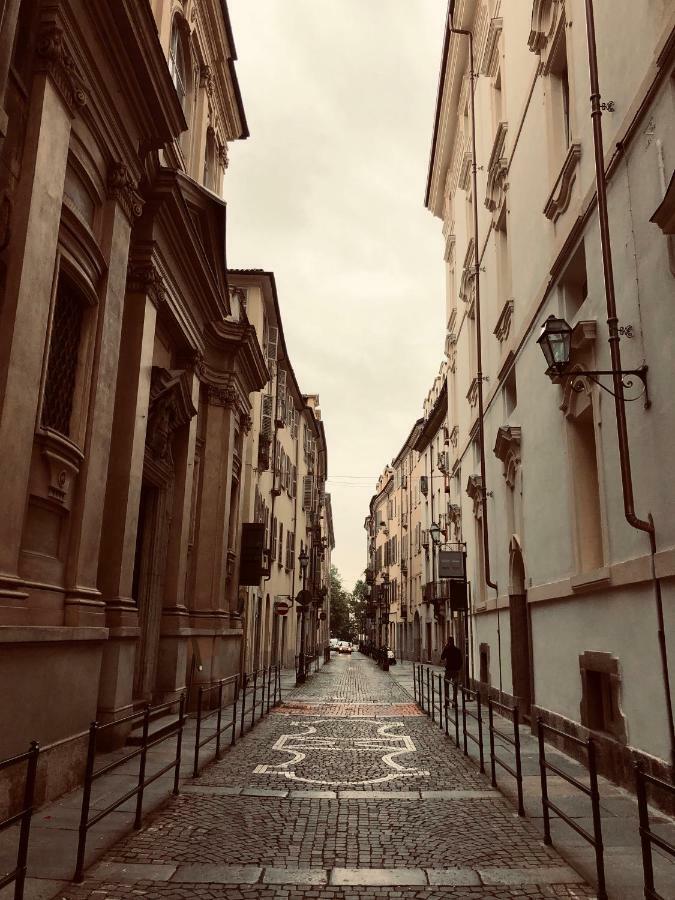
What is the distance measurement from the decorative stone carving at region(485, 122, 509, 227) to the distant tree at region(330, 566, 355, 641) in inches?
3685

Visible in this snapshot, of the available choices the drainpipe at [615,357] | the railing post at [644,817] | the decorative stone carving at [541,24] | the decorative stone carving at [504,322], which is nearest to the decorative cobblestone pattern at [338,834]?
the railing post at [644,817]

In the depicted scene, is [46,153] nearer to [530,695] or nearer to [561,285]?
[561,285]

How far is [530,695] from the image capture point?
13430mm

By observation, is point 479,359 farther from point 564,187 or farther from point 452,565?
point 564,187

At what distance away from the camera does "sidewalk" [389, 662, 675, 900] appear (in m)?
4.96

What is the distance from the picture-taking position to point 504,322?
15.4 meters

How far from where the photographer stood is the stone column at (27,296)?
21.8 ft

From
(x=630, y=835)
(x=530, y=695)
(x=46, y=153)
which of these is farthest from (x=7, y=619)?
(x=530, y=695)

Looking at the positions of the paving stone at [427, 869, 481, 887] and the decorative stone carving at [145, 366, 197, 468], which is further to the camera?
the decorative stone carving at [145, 366, 197, 468]

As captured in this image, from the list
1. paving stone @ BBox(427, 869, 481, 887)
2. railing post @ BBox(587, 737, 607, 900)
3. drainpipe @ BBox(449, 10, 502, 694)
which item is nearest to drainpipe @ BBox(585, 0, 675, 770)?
railing post @ BBox(587, 737, 607, 900)

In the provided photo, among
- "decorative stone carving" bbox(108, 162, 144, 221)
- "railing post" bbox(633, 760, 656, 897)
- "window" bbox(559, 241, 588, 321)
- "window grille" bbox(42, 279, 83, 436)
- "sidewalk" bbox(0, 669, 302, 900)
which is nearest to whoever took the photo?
"railing post" bbox(633, 760, 656, 897)

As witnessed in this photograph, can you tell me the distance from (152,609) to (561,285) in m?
9.23

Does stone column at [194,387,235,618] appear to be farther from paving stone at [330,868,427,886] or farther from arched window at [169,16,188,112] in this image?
paving stone at [330,868,427,886]

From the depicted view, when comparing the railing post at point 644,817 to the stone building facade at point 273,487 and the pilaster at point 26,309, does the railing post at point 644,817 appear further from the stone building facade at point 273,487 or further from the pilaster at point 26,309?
the stone building facade at point 273,487
